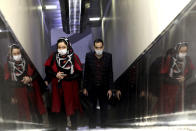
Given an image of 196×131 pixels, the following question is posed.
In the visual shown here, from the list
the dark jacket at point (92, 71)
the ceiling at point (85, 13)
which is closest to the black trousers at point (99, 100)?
the dark jacket at point (92, 71)

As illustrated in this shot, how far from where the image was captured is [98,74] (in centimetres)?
537


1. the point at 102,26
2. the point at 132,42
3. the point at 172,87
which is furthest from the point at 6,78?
the point at 102,26

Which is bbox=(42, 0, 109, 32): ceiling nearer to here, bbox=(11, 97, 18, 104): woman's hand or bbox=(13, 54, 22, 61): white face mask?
bbox=(13, 54, 22, 61): white face mask

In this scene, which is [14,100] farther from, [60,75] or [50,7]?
[50,7]

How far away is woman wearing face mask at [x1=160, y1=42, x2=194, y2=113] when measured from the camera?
2502mm

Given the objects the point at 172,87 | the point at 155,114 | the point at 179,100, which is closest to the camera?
the point at 179,100

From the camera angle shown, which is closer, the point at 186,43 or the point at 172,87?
the point at 186,43

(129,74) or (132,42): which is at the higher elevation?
(132,42)

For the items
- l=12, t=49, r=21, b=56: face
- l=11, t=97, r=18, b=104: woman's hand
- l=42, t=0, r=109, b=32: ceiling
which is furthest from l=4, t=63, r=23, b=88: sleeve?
l=42, t=0, r=109, b=32: ceiling

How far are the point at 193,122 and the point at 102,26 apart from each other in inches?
385

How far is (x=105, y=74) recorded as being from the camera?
539 cm

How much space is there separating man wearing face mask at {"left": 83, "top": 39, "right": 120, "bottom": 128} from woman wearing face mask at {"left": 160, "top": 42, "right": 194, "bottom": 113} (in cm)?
214

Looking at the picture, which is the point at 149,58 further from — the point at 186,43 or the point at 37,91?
the point at 37,91

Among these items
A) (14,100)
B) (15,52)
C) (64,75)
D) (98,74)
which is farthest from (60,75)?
(14,100)
